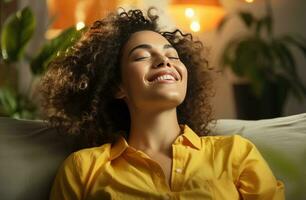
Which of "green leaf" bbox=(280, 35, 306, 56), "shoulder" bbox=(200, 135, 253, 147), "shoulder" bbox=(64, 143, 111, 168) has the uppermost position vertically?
"green leaf" bbox=(280, 35, 306, 56)

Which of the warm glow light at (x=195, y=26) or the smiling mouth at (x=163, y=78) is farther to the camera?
the warm glow light at (x=195, y=26)

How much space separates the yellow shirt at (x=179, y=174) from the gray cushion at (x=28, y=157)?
0.22ft

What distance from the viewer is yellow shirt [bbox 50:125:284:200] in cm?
103

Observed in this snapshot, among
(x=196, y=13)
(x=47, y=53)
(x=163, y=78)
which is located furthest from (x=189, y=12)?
(x=163, y=78)

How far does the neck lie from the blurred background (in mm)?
1251

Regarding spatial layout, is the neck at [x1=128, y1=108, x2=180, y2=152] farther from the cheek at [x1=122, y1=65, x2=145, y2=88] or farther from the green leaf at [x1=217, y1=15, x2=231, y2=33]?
the green leaf at [x1=217, y1=15, x2=231, y2=33]

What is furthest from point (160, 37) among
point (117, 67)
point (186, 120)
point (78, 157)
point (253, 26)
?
point (253, 26)

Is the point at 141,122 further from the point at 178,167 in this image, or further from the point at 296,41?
the point at 296,41

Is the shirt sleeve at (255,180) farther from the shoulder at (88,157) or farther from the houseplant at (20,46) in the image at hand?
the houseplant at (20,46)

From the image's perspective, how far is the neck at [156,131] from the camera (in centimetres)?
115

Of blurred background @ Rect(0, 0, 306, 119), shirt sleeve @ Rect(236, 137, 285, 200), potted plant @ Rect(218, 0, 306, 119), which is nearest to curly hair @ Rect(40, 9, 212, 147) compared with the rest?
shirt sleeve @ Rect(236, 137, 285, 200)

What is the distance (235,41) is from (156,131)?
158 centimetres

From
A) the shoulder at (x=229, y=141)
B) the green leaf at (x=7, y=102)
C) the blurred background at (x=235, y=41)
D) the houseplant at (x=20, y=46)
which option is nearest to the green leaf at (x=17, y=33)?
the houseplant at (x=20, y=46)

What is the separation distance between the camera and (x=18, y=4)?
106 inches
